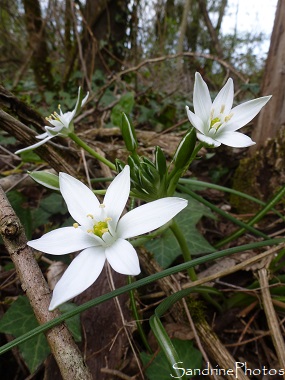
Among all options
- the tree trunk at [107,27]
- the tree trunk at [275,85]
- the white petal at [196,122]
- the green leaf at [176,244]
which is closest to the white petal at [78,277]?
the white petal at [196,122]

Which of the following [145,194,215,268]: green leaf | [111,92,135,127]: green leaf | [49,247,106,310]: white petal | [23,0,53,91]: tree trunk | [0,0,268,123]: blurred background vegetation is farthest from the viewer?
[23,0,53,91]: tree trunk

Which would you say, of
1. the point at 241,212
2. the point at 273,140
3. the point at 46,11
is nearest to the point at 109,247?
the point at 241,212

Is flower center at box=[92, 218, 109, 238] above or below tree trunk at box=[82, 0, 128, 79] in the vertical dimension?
below

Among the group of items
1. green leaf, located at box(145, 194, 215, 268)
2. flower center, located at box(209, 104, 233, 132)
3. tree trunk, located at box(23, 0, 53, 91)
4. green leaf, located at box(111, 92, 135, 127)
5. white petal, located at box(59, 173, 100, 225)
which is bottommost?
green leaf, located at box(145, 194, 215, 268)

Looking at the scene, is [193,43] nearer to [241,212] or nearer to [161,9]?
[161,9]

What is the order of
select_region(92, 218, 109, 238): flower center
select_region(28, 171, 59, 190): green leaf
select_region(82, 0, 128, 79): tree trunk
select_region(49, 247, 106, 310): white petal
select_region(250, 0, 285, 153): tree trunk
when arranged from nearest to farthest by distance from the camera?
1. select_region(49, 247, 106, 310): white petal
2. select_region(92, 218, 109, 238): flower center
3. select_region(28, 171, 59, 190): green leaf
4. select_region(250, 0, 285, 153): tree trunk
5. select_region(82, 0, 128, 79): tree trunk

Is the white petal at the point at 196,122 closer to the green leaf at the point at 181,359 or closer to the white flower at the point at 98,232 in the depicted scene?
the white flower at the point at 98,232

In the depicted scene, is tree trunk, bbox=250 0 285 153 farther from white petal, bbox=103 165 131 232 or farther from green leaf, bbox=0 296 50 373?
green leaf, bbox=0 296 50 373

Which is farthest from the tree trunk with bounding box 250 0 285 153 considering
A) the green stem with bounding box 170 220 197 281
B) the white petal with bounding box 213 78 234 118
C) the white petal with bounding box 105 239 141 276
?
the white petal with bounding box 105 239 141 276
